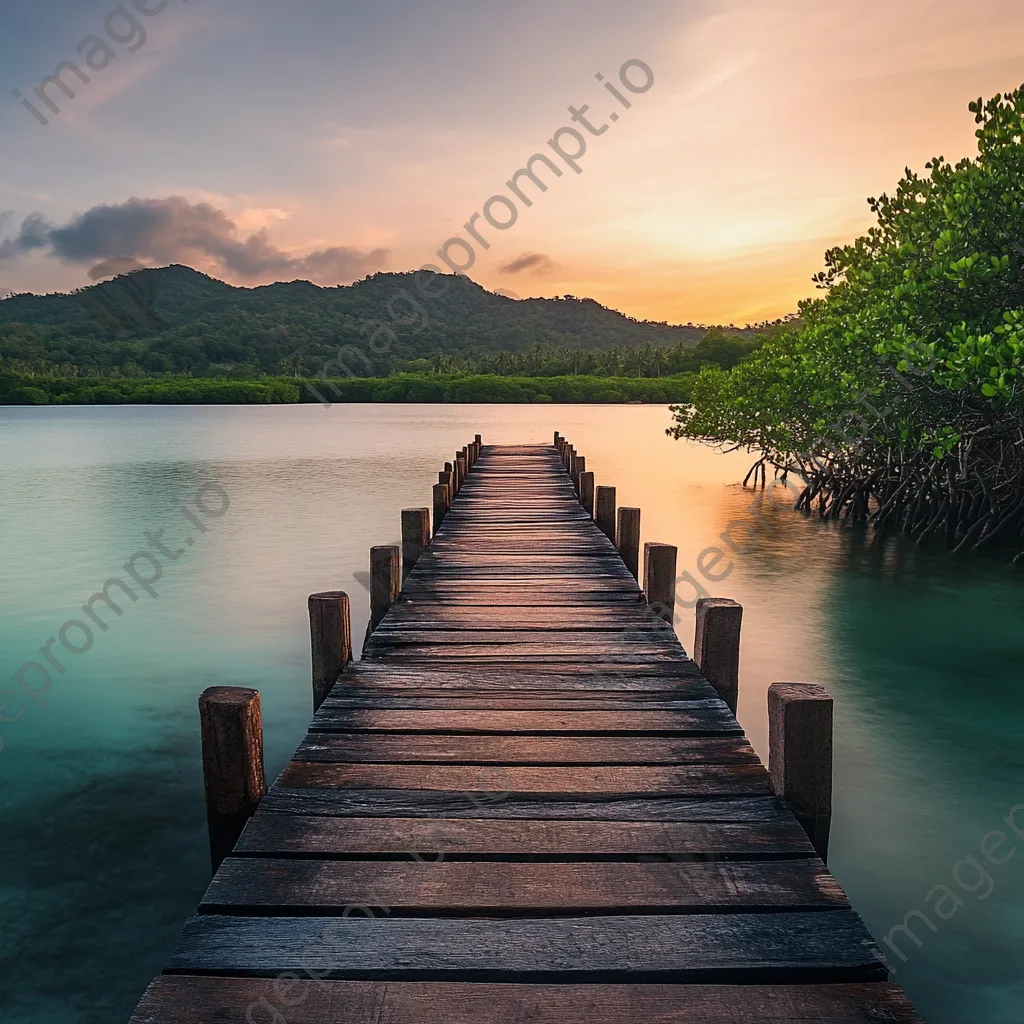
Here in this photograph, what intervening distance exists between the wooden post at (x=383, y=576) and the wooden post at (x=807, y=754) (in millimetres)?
3860

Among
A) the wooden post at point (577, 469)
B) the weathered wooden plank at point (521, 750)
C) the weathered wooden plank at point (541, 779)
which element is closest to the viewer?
the weathered wooden plank at point (541, 779)

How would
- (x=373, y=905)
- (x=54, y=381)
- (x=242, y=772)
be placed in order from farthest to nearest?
(x=54, y=381) → (x=242, y=772) → (x=373, y=905)

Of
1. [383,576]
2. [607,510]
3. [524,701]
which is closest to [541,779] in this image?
[524,701]

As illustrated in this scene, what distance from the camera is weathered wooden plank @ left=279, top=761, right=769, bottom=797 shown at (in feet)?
11.3

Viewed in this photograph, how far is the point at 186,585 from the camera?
14016 mm

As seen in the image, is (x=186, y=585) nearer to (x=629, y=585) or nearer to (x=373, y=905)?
(x=629, y=585)

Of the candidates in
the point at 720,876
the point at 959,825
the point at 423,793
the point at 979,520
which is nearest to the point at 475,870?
the point at 423,793

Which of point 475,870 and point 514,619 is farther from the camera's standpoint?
point 514,619

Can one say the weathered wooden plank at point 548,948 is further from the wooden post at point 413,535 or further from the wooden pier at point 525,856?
the wooden post at point 413,535

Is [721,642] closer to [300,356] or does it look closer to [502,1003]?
[502,1003]

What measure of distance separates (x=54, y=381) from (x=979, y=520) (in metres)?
95.0

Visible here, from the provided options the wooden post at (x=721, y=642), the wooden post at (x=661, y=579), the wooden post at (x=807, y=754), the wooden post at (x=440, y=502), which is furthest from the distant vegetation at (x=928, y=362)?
the wooden post at (x=807, y=754)

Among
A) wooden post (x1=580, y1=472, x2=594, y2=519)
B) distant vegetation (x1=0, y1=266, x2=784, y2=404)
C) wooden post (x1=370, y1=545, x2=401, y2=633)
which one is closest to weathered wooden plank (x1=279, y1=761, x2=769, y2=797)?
wooden post (x1=370, y1=545, x2=401, y2=633)

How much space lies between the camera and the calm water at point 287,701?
4.51m
